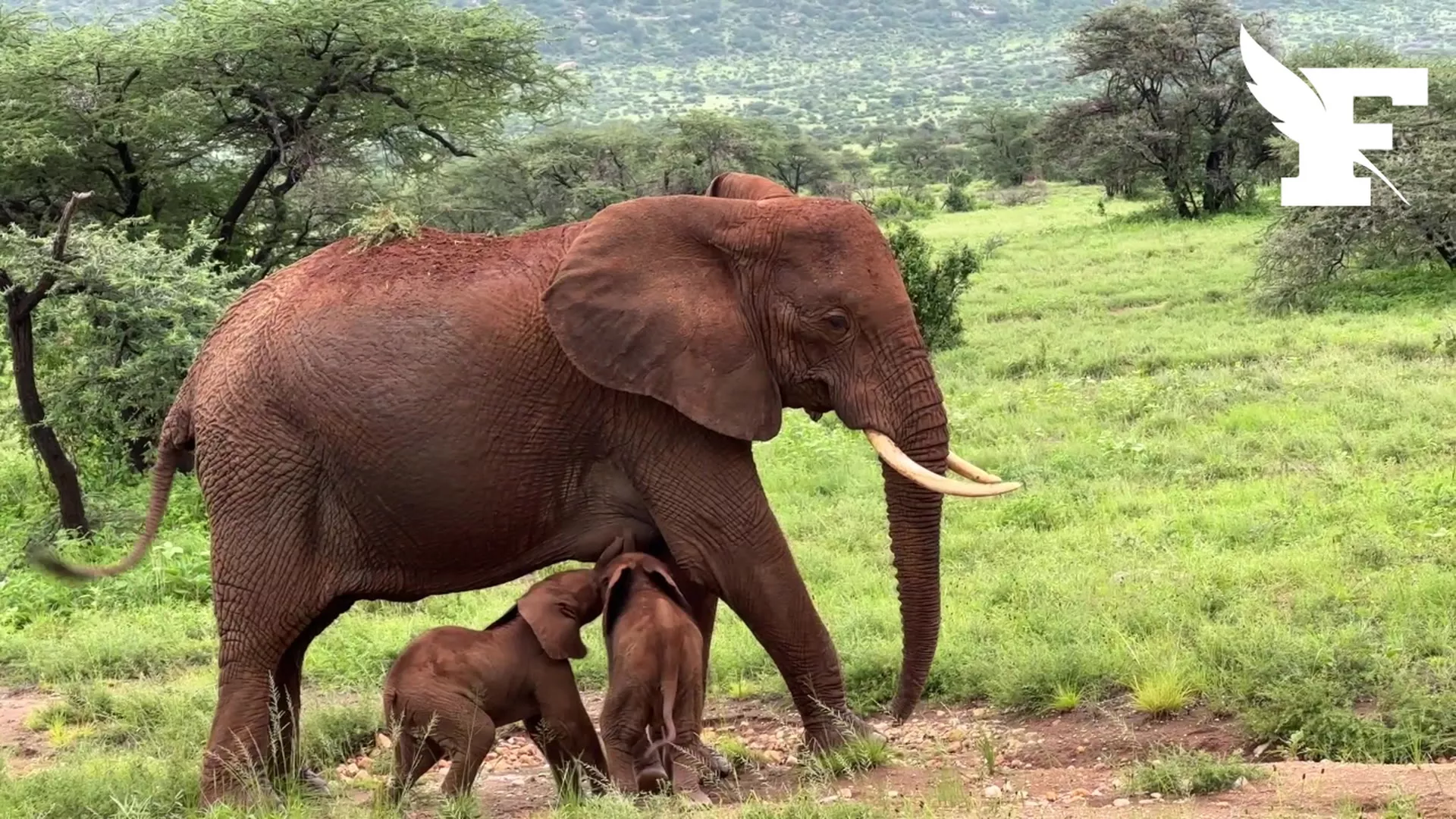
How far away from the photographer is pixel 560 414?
5.52m

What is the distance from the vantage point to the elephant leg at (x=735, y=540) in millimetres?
5441

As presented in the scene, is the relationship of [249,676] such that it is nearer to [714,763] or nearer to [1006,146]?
[714,763]

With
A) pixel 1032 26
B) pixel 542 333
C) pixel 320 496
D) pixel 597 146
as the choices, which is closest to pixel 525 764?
pixel 320 496

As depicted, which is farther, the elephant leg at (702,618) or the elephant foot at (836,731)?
the elephant foot at (836,731)

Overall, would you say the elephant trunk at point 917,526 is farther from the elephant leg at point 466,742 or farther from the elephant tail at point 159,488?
the elephant tail at point 159,488

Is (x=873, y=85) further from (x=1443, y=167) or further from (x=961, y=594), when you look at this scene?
(x=961, y=594)

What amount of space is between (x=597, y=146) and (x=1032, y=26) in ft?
448

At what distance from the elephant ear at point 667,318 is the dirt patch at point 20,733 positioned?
357 centimetres

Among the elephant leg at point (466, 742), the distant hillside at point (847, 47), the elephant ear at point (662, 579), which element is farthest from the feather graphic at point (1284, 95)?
the distant hillside at point (847, 47)

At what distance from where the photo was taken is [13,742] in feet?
24.4

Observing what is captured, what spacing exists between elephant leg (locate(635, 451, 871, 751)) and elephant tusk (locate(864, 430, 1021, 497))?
0.46m

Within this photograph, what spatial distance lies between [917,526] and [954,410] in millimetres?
8397

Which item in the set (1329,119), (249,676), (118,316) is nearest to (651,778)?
(249,676)

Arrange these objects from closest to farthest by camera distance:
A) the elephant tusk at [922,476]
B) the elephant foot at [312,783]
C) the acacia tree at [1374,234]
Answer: the elephant tusk at [922,476]
the elephant foot at [312,783]
the acacia tree at [1374,234]
